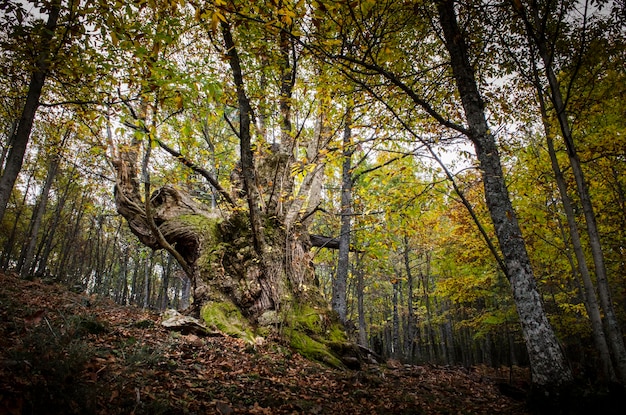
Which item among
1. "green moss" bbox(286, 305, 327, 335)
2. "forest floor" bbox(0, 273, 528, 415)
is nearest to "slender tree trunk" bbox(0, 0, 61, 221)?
"forest floor" bbox(0, 273, 528, 415)

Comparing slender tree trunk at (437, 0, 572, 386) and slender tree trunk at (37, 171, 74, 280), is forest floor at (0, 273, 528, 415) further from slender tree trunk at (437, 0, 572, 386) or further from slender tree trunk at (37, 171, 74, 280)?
slender tree trunk at (37, 171, 74, 280)

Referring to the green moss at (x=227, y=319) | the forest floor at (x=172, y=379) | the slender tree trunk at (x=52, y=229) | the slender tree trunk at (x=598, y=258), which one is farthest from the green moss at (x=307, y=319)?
the slender tree trunk at (x=52, y=229)

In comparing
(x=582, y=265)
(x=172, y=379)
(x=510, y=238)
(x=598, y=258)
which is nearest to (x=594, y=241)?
(x=598, y=258)

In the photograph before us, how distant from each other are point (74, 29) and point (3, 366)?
3863mm

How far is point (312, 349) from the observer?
585 cm

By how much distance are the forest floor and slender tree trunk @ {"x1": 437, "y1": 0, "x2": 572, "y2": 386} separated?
0.91m

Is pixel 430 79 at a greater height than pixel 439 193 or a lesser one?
greater

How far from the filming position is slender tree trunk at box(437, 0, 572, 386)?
158 inches

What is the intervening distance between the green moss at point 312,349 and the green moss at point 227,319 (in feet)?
2.81

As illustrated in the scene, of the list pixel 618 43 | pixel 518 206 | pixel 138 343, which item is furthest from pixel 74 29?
pixel 518 206

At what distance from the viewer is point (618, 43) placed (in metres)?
5.46

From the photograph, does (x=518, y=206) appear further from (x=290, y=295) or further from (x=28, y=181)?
(x=28, y=181)

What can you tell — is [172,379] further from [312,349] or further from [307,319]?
[307,319]

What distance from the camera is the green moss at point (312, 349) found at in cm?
570
